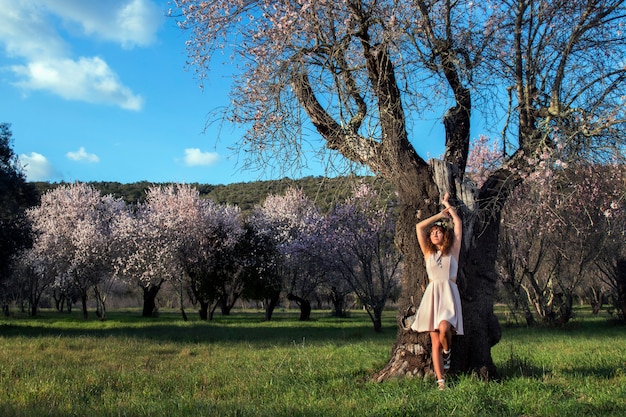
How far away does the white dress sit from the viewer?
6262mm

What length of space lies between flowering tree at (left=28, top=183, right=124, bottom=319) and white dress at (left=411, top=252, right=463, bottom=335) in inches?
1245

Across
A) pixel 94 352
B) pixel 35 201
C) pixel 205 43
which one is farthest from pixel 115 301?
pixel 205 43

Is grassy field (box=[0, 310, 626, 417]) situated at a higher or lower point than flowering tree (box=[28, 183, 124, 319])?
lower

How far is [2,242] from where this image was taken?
21.2 m

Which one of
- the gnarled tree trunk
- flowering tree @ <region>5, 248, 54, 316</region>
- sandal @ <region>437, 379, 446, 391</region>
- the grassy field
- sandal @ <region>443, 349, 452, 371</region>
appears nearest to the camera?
the grassy field

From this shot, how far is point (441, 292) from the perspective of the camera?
6.39 m

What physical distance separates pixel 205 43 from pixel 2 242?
17.7 m

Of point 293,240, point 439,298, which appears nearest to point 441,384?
point 439,298

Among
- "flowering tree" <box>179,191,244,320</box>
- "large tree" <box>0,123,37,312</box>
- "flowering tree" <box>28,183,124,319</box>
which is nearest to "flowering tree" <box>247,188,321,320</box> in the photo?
"flowering tree" <box>179,191,244,320</box>

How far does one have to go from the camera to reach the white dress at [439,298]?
6.26 m

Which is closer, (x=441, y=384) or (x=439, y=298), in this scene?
(x=441, y=384)

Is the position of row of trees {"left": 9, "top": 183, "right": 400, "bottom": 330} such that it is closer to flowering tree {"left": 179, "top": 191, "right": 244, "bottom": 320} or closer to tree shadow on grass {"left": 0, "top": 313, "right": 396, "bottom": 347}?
flowering tree {"left": 179, "top": 191, "right": 244, "bottom": 320}

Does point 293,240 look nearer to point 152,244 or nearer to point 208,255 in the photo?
point 208,255

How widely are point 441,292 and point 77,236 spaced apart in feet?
119
